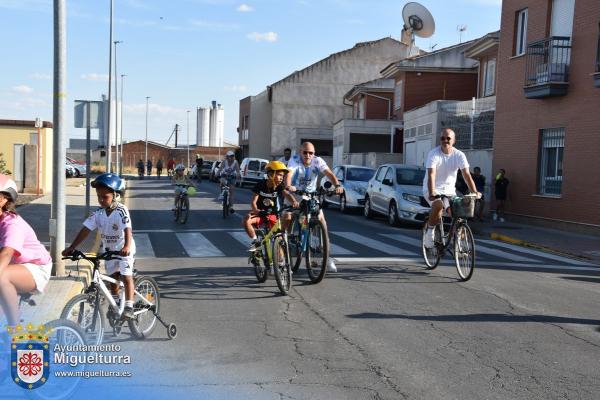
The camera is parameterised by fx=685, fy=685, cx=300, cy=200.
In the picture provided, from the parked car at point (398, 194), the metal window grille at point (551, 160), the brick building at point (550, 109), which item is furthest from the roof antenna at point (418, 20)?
the parked car at point (398, 194)

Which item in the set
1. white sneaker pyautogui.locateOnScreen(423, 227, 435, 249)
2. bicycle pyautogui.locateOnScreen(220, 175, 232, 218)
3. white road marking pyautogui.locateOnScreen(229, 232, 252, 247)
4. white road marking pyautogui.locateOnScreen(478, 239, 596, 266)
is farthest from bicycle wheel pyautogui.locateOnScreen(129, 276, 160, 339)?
bicycle pyautogui.locateOnScreen(220, 175, 232, 218)

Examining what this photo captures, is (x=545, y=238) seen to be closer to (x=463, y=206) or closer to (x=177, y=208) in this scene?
(x=463, y=206)

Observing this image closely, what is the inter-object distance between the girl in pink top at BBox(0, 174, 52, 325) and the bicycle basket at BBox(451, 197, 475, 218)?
568cm

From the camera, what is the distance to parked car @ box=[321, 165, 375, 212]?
868 inches

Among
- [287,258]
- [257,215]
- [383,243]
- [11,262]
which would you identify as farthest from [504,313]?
[383,243]

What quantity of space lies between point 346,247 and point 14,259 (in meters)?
8.49

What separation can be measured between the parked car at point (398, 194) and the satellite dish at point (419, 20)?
22482 mm

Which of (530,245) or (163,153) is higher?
(163,153)

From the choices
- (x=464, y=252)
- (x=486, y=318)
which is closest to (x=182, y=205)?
(x=464, y=252)

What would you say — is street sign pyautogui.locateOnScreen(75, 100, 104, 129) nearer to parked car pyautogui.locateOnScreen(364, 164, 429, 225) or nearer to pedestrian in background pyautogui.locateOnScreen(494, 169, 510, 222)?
parked car pyautogui.locateOnScreen(364, 164, 429, 225)

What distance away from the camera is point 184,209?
17156 mm

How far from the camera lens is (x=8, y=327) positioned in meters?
4.54

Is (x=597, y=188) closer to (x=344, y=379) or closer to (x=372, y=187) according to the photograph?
(x=372, y=187)

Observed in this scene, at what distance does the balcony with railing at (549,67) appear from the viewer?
18.7 meters
